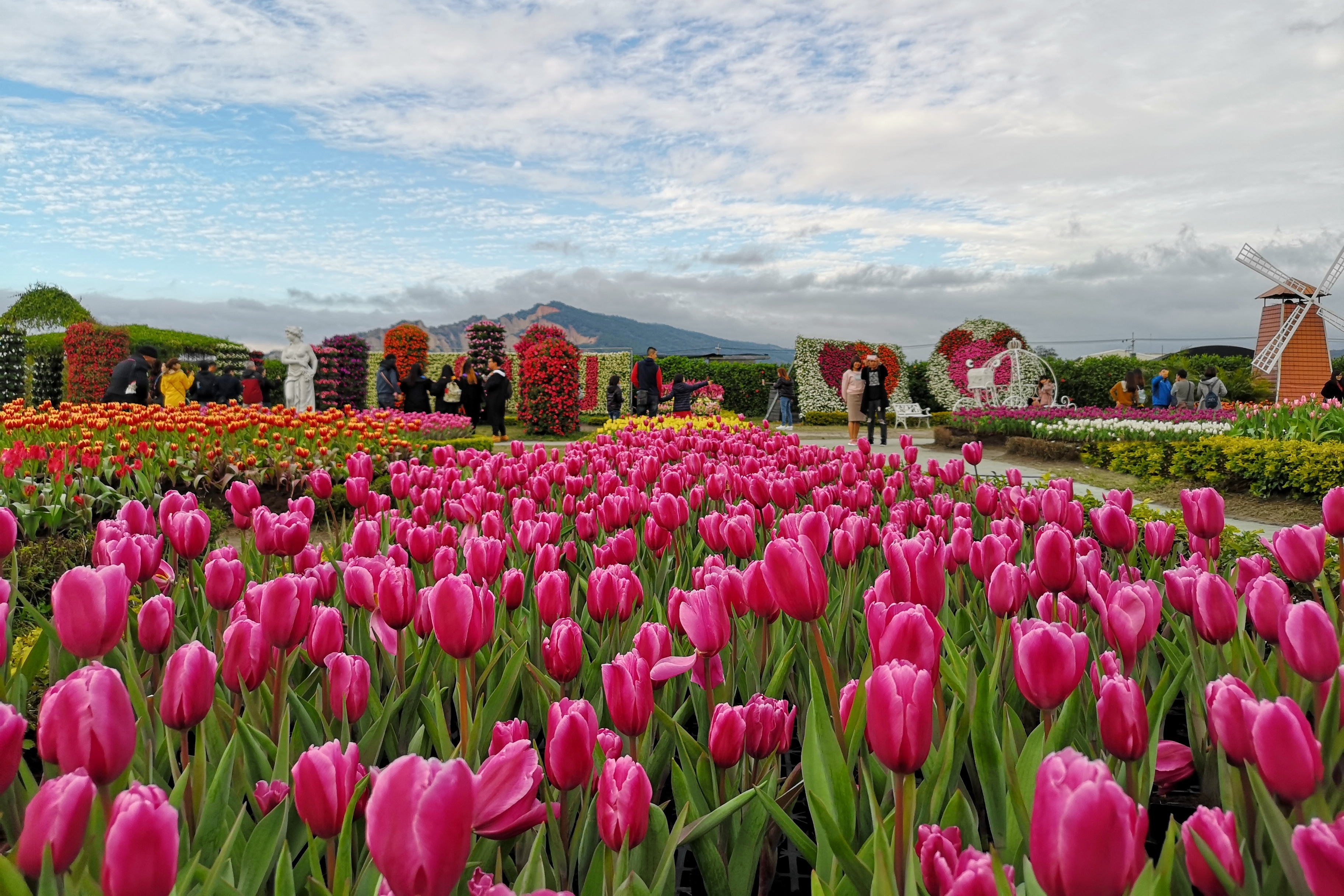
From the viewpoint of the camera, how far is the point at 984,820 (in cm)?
159

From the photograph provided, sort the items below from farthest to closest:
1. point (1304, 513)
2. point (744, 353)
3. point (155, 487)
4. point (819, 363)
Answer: point (744, 353), point (819, 363), point (1304, 513), point (155, 487)

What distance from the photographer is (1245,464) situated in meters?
10.3

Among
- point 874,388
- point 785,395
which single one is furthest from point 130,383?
point 785,395

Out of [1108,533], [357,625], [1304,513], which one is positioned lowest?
[1304,513]

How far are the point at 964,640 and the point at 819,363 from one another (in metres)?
32.8

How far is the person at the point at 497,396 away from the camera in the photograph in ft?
64.1

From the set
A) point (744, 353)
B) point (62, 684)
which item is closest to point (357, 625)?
point (62, 684)

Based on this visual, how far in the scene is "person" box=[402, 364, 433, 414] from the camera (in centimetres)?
2008

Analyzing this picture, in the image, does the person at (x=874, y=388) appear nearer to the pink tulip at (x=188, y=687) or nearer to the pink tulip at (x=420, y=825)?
the pink tulip at (x=188, y=687)

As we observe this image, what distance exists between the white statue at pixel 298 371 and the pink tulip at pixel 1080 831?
19219 millimetres

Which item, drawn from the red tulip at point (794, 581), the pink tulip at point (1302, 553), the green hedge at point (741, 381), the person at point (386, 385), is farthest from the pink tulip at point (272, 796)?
the green hedge at point (741, 381)

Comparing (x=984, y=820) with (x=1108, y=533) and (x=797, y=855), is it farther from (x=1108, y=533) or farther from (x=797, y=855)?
(x=1108, y=533)

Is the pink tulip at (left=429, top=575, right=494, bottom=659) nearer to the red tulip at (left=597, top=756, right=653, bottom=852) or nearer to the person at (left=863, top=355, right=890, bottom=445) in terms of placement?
the red tulip at (left=597, top=756, right=653, bottom=852)

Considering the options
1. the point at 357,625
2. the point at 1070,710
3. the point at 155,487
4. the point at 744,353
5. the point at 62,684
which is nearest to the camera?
the point at 62,684
